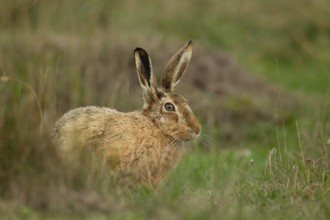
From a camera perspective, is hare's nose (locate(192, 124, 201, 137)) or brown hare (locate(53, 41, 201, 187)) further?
hare's nose (locate(192, 124, 201, 137))

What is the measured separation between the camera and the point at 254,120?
13055 millimetres

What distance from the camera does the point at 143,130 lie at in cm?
757

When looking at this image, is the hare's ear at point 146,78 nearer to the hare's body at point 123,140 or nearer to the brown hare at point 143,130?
the brown hare at point 143,130

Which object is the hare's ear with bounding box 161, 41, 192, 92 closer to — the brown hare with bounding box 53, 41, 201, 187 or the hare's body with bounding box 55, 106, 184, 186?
the brown hare with bounding box 53, 41, 201, 187

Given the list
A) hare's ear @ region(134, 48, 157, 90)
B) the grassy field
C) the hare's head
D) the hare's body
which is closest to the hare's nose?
the hare's head

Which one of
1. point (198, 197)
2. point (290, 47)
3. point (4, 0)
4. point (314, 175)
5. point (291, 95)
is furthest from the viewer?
point (290, 47)

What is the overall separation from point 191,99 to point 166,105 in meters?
4.80

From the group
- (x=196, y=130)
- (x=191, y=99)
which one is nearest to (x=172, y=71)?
(x=196, y=130)

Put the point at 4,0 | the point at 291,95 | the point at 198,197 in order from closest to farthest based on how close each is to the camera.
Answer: the point at 198,197
the point at 4,0
the point at 291,95

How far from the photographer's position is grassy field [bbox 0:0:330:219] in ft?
20.1

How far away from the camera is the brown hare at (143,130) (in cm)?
718

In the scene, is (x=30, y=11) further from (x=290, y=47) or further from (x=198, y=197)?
(x=198, y=197)

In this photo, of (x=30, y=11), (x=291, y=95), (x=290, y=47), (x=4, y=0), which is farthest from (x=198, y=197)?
(x=290, y=47)

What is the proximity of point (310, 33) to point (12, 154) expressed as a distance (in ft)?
41.8
